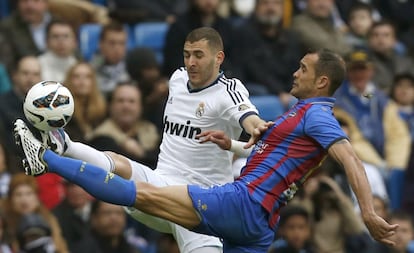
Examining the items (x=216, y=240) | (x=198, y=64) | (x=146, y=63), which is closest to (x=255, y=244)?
(x=216, y=240)

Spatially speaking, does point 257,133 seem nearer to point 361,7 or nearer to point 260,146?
point 260,146

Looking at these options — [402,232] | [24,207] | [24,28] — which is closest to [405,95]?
[402,232]

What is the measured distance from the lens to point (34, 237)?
Result: 13.6 metres

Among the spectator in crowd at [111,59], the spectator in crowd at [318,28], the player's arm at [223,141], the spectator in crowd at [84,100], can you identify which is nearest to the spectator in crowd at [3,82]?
the spectator in crowd at [84,100]

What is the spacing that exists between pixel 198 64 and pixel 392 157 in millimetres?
6077

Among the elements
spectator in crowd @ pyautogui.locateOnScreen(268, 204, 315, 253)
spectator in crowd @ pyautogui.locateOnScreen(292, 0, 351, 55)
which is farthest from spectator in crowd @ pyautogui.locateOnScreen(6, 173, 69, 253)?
spectator in crowd @ pyautogui.locateOnScreen(292, 0, 351, 55)

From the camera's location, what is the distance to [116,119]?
Result: 1515 centimetres

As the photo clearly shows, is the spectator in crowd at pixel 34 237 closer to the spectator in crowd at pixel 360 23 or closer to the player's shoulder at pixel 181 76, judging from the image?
the player's shoulder at pixel 181 76

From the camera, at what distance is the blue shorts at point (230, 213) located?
10664 millimetres

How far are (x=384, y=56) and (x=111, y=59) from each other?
3.89 m

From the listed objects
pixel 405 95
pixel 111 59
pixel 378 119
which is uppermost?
pixel 111 59

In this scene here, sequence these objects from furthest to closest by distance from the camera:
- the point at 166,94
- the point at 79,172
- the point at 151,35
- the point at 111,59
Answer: the point at 151,35 → the point at 111,59 → the point at 166,94 → the point at 79,172

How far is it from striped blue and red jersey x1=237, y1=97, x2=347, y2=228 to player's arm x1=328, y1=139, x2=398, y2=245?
0.91ft

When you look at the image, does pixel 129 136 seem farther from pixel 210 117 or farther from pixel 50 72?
pixel 210 117
